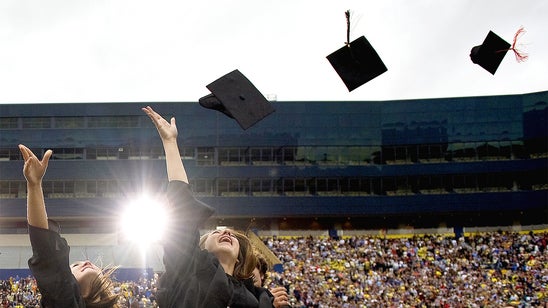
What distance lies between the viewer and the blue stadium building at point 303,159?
1716 inches

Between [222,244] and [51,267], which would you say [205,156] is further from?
[51,267]

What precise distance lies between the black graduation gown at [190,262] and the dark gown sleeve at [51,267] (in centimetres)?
42

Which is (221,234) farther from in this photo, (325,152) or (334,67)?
(325,152)

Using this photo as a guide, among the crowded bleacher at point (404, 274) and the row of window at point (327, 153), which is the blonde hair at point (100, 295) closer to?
the crowded bleacher at point (404, 274)

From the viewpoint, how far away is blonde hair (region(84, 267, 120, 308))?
3.29 m

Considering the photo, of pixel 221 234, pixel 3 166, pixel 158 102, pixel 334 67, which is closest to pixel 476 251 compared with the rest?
pixel 158 102

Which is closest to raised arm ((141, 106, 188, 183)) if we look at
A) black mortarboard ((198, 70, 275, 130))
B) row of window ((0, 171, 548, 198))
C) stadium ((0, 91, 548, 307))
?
black mortarboard ((198, 70, 275, 130))

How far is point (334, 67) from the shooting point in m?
5.74

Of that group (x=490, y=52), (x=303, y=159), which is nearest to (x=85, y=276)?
(x=490, y=52)

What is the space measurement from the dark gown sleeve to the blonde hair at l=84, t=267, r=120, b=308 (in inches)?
11.7

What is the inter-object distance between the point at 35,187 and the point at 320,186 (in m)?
41.6

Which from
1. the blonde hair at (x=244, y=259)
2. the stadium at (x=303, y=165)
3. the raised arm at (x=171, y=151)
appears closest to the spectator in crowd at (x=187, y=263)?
the raised arm at (x=171, y=151)

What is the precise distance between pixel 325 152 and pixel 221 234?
41.2 m

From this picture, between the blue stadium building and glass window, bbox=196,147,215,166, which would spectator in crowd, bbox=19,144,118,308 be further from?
glass window, bbox=196,147,215,166
